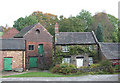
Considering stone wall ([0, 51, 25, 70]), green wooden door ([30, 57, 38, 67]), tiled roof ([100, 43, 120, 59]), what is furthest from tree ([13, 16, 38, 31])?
tiled roof ([100, 43, 120, 59])

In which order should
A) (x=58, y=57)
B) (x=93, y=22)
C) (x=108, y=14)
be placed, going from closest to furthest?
(x=58, y=57)
(x=93, y=22)
(x=108, y=14)

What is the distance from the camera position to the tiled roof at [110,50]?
30609 mm

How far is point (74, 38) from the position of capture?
3475 cm

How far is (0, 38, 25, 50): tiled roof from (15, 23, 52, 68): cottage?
1783 mm

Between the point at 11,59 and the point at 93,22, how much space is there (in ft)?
117

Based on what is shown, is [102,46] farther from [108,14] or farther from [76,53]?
[108,14]

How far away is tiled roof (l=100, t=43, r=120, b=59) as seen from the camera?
3061cm

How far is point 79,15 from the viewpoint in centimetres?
6531

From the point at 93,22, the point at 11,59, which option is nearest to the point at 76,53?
the point at 11,59

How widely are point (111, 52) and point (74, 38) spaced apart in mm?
7098

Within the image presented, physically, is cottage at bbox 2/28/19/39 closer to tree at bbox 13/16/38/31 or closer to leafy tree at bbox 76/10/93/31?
tree at bbox 13/16/38/31

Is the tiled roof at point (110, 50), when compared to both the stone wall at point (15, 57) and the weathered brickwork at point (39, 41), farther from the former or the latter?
the stone wall at point (15, 57)

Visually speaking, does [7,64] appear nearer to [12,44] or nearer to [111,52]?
[12,44]

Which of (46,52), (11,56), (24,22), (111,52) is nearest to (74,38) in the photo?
(46,52)
